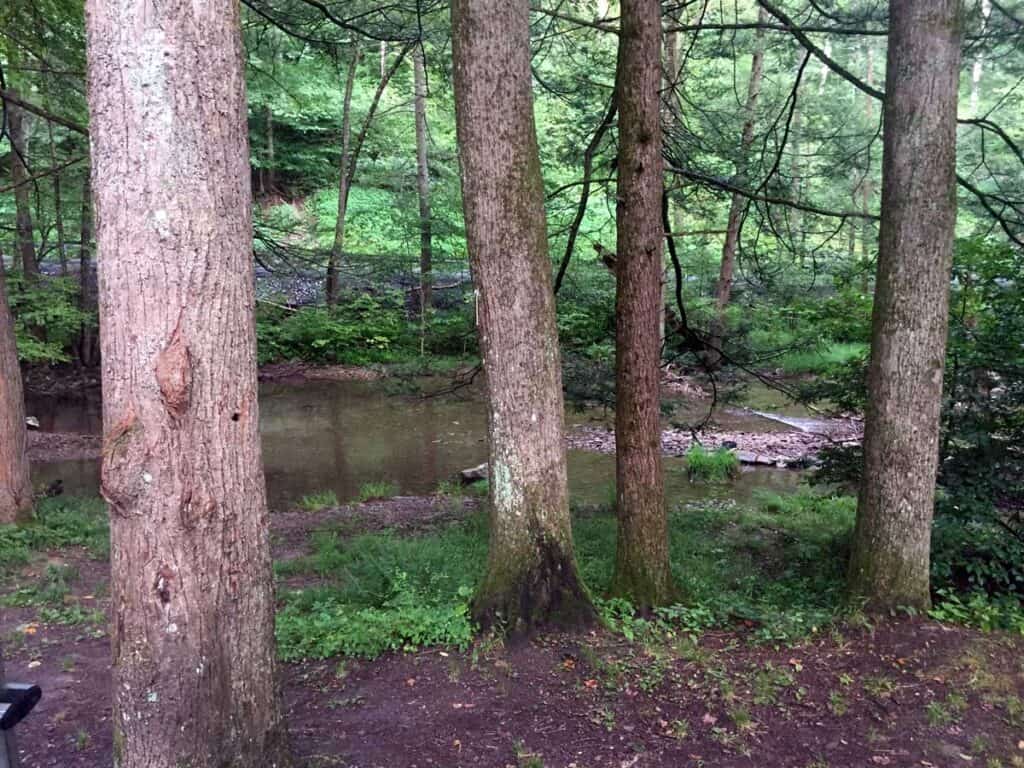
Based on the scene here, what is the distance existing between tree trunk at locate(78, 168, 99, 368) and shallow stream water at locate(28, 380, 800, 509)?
1.85m

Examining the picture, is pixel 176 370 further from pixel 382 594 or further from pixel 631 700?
pixel 382 594

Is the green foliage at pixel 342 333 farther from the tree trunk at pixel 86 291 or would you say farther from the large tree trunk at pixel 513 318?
the large tree trunk at pixel 513 318

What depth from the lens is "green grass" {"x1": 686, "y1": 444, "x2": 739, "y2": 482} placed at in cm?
1229

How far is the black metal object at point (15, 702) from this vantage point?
1820 millimetres

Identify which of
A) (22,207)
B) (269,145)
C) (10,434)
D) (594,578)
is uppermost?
(269,145)

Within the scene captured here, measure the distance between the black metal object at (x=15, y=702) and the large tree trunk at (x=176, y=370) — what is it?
68 centimetres

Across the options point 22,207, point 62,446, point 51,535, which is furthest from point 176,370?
point 22,207

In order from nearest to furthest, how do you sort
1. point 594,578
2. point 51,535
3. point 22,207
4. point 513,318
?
point 513,318, point 594,578, point 51,535, point 22,207

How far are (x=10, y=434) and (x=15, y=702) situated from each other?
7226 mm

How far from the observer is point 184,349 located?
2.50 m

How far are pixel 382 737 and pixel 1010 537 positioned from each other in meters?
4.99

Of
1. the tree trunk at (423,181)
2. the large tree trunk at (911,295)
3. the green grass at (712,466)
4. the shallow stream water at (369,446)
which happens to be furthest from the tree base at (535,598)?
the tree trunk at (423,181)

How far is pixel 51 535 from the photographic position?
761 centimetres

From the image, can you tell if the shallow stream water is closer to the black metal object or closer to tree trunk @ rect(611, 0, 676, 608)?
tree trunk @ rect(611, 0, 676, 608)
